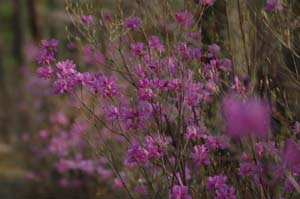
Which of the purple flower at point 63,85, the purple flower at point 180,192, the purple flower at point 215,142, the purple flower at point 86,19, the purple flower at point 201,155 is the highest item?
the purple flower at point 86,19

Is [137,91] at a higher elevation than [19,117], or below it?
below

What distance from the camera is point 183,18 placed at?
16.1 ft

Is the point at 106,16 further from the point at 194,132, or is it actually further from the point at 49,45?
the point at 194,132

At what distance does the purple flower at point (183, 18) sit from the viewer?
491cm

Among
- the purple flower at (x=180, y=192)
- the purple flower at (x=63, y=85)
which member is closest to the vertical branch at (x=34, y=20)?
the purple flower at (x=63, y=85)

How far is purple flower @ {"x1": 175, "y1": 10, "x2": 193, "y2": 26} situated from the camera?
193 inches

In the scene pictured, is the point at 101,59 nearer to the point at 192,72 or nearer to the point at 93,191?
the point at 192,72

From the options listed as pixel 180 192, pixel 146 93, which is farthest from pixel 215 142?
pixel 146 93

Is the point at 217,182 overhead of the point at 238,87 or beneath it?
beneath

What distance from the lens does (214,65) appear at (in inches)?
187

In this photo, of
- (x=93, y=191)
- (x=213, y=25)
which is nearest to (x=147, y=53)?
(x=213, y=25)

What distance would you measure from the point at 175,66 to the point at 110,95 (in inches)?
17.9

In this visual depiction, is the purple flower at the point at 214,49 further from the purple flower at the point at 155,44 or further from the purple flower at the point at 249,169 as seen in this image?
the purple flower at the point at 249,169

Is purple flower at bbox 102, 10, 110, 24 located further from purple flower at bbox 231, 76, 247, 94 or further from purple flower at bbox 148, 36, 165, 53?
purple flower at bbox 231, 76, 247, 94
